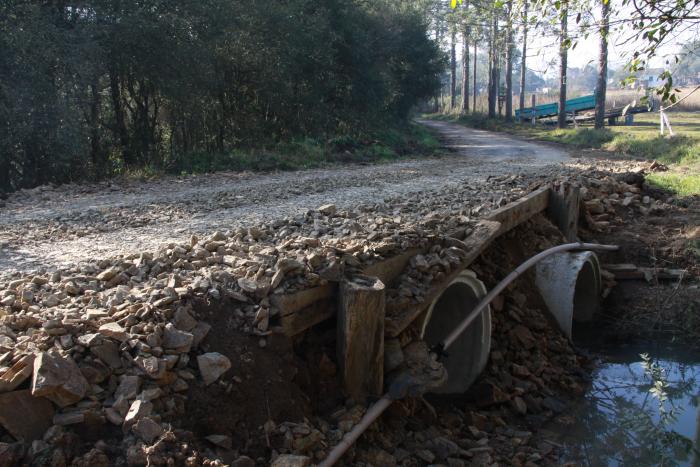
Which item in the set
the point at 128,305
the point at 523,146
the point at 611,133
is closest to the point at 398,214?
the point at 128,305

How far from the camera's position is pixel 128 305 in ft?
12.0

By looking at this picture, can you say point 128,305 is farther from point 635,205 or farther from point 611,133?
point 611,133

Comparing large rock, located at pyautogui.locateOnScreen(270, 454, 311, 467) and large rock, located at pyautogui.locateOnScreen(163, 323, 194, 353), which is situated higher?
large rock, located at pyautogui.locateOnScreen(163, 323, 194, 353)

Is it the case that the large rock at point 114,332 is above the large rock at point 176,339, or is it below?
above

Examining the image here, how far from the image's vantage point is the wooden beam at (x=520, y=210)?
6.96 meters

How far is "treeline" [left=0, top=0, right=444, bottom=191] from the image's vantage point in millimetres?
10867

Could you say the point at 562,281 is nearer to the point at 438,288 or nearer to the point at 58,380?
the point at 438,288

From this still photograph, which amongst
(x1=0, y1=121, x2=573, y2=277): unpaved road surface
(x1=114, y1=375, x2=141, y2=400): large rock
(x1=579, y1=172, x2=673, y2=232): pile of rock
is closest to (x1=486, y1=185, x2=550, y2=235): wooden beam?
(x1=0, y1=121, x2=573, y2=277): unpaved road surface

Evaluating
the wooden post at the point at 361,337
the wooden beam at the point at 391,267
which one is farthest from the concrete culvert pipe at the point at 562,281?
the wooden post at the point at 361,337

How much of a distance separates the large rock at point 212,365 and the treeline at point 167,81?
8.88 m

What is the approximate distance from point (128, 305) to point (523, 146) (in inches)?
771

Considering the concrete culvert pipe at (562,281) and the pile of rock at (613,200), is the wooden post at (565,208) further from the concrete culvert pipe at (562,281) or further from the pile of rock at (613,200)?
the pile of rock at (613,200)

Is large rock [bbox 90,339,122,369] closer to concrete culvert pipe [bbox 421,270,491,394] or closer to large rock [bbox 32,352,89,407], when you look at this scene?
large rock [bbox 32,352,89,407]

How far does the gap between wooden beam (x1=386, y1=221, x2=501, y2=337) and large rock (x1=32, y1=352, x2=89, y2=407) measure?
7.33 ft
